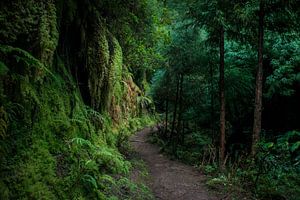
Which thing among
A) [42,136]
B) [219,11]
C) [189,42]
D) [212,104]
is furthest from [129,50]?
[42,136]

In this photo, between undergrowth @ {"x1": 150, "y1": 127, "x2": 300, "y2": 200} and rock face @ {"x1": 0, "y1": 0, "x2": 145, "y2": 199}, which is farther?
undergrowth @ {"x1": 150, "y1": 127, "x2": 300, "y2": 200}

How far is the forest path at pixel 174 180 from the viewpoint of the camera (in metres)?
8.47

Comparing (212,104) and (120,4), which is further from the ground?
(120,4)

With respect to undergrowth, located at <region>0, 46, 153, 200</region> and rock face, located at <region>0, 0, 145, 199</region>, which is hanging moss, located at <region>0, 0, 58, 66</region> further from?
undergrowth, located at <region>0, 46, 153, 200</region>

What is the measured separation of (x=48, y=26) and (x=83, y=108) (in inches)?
121

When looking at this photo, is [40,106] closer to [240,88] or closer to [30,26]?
[30,26]

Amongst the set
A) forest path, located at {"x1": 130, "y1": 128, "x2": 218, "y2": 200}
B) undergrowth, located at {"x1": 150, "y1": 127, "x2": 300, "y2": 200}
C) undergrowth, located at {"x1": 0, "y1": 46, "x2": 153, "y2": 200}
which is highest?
undergrowth, located at {"x1": 0, "y1": 46, "x2": 153, "y2": 200}

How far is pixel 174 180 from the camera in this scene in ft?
32.6

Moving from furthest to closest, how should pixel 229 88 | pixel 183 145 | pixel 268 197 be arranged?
pixel 183 145 → pixel 229 88 → pixel 268 197

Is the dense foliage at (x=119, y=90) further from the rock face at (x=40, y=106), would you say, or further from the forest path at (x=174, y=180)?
the forest path at (x=174, y=180)

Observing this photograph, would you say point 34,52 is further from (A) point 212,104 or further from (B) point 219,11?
(A) point 212,104

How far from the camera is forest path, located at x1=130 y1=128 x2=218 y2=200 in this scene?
847 cm

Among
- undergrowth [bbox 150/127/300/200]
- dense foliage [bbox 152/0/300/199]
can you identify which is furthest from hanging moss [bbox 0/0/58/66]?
dense foliage [bbox 152/0/300/199]

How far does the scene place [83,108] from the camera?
301 inches
